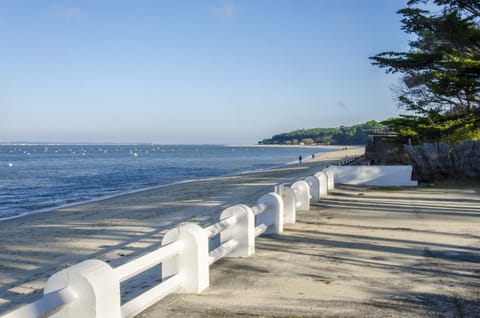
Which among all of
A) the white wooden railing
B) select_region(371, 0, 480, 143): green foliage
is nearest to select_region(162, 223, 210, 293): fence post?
the white wooden railing

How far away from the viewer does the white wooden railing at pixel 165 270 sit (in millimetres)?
3662

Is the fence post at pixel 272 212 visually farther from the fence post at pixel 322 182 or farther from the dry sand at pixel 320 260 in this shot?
the fence post at pixel 322 182

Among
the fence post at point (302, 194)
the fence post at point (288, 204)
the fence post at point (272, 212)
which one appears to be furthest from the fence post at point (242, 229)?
the fence post at point (302, 194)

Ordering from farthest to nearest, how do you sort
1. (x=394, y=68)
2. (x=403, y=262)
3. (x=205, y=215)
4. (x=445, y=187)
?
(x=394, y=68), (x=445, y=187), (x=205, y=215), (x=403, y=262)

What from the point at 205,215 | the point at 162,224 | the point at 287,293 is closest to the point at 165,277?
the point at 287,293

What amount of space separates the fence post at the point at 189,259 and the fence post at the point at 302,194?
6588 mm

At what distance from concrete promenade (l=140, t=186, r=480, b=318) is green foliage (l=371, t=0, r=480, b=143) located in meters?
12.2

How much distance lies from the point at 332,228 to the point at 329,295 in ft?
15.7

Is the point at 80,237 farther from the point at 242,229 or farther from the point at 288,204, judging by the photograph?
the point at 242,229

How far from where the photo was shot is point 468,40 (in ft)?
79.2

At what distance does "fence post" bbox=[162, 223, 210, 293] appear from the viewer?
18.2 ft

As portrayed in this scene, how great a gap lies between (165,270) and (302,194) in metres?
7.38

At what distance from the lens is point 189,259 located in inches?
220

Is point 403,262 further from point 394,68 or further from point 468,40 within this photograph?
point 394,68
